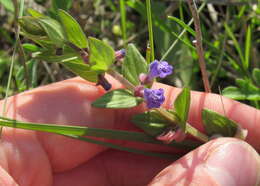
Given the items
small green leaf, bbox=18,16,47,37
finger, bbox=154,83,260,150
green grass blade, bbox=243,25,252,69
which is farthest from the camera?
green grass blade, bbox=243,25,252,69

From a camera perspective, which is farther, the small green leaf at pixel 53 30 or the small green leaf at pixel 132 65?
the small green leaf at pixel 132 65

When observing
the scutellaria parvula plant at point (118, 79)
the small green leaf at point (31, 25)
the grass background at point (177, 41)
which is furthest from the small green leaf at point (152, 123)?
the small green leaf at point (31, 25)

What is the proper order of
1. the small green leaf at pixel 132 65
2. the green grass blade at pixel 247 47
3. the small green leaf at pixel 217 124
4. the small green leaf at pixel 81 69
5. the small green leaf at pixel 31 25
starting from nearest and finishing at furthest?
the small green leaf at pixel 31 25, the small green leaf at pixel 81 69, the small green leaf at pixel 132 65, the small green leaf at pixel 217 124, the green grass blade at pixel 247 47

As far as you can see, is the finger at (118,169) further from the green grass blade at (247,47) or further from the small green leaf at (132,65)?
the green grass blade at (247,47)

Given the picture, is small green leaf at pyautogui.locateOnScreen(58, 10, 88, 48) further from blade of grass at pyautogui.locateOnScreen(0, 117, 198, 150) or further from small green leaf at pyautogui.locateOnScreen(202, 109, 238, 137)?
small green leaf at pyautogui.locateOnScreen(202, 109, 238, 137)

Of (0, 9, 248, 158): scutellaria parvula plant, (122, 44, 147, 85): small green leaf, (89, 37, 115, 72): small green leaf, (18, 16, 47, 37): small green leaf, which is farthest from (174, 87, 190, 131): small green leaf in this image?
(18, 16, 47, 37): small green leaf

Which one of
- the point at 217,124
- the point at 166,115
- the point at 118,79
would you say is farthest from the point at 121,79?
the point at 217,124

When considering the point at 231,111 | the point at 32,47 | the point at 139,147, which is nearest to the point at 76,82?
the point at 32,47

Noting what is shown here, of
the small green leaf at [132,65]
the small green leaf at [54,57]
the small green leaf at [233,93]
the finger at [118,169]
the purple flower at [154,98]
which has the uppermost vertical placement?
the small green leaf at [54,57]
